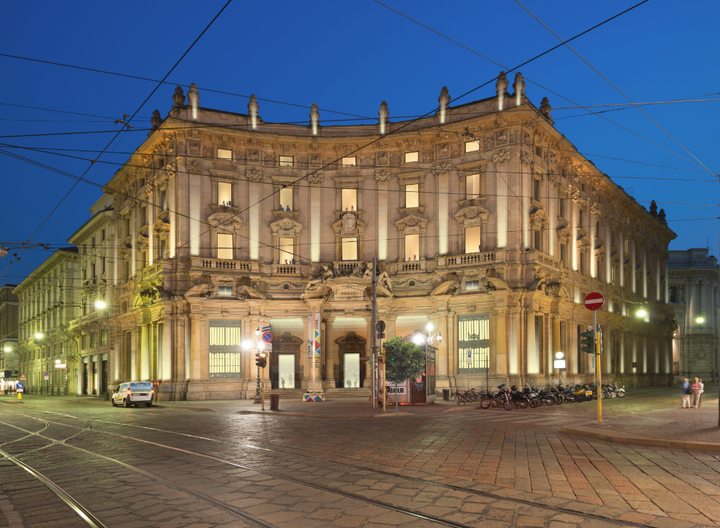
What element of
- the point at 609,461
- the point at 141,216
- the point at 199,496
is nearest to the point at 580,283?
the point at 141,216

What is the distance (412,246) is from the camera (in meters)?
41.3

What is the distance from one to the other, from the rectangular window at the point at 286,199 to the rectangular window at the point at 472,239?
1084 cm

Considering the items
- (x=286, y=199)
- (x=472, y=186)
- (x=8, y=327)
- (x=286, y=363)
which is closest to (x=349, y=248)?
(x=286, y=199)

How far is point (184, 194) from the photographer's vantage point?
38.9 metres

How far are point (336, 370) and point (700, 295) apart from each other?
195 ft

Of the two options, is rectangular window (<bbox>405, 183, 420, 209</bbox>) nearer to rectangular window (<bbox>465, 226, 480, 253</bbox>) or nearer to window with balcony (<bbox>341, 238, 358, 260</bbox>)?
rectangular window (<bbox>465, 226, 480, 253</bbox>)

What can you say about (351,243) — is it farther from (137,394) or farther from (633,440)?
(633,440)

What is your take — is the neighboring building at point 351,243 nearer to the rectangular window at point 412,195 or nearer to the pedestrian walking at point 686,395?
the rectangular window at point 412,195

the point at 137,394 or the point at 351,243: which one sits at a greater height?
the point at 351,243

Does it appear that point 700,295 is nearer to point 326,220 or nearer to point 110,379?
point 326,220

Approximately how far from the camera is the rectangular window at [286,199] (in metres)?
41.7

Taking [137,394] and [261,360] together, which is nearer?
[261,360]

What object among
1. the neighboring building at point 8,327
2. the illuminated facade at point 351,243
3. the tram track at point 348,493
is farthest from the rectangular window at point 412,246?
the neighboring building at point 8,327

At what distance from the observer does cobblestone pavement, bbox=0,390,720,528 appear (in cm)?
791
